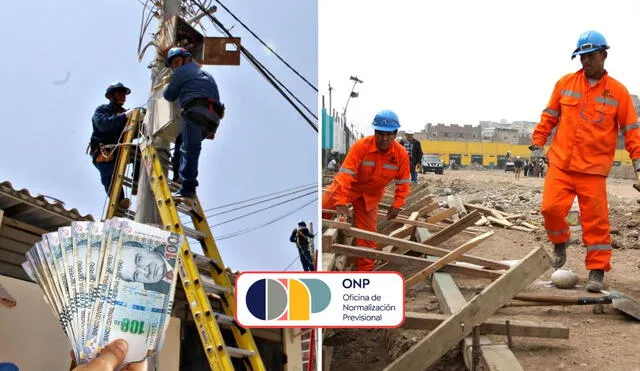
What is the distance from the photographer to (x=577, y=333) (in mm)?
2113

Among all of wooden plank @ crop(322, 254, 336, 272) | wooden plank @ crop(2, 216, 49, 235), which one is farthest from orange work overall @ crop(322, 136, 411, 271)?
wooden plank @ crop(2, 216, 49, 235)

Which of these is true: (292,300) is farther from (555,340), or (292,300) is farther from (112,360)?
(555,340)

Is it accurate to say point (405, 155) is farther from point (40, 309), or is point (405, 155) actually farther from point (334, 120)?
point (40, 309)

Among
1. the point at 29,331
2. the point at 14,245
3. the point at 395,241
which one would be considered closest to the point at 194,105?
the point at 14,245

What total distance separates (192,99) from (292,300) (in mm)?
681

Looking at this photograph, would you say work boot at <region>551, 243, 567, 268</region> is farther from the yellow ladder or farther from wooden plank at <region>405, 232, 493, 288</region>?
the yellow ladder

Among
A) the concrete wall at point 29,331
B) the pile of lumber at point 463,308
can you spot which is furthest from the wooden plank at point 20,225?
the pile of lumber at point 463,308

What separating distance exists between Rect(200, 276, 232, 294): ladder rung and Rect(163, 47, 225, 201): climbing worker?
37cm

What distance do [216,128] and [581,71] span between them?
59.2 inches

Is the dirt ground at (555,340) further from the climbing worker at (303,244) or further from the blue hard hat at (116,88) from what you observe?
the blue hard hat at (116,88)

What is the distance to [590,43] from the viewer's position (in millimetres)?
2256

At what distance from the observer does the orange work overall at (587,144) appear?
2.40m

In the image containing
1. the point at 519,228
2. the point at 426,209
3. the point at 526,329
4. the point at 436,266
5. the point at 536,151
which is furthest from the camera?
the point at 426,209

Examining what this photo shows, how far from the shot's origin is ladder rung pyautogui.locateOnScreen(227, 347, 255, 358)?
1.94 metres
